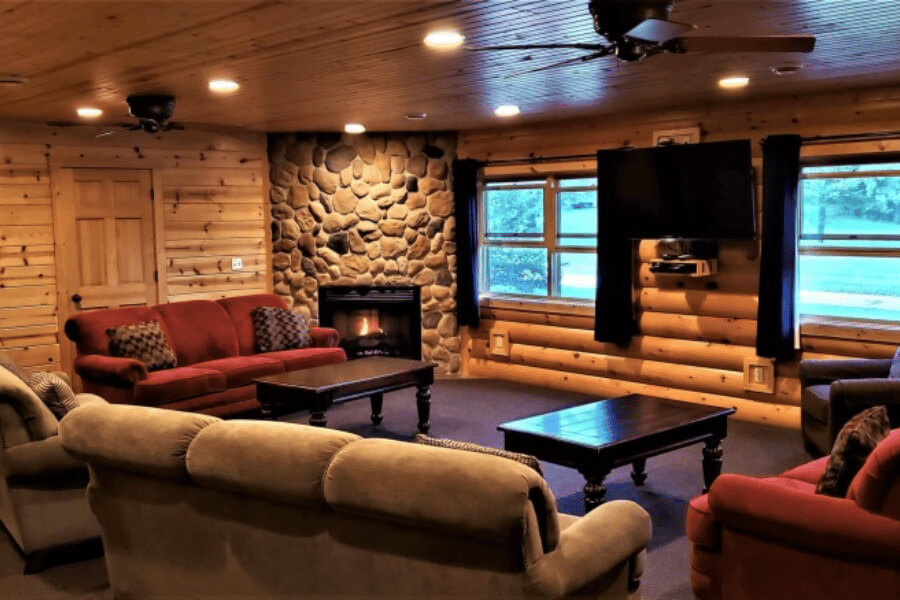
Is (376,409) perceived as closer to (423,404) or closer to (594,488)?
(423,404)

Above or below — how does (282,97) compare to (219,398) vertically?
above

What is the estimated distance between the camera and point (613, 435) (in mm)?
4309

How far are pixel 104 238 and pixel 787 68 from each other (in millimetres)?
5389

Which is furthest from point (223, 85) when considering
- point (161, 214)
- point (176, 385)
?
point (161, 214)

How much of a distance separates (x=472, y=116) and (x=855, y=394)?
3.82 meters

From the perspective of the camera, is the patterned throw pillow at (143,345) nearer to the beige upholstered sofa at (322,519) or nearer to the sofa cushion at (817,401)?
the beige upholstered sofa at (322,519)

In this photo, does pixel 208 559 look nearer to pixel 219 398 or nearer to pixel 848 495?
pixel 848 495

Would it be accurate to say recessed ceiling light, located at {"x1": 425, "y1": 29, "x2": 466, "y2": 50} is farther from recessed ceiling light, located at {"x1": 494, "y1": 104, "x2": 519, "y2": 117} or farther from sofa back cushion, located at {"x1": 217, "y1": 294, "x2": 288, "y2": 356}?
sofa back cushion, located at {"x1": 217, "y1": 294, "x2": 288, "y2": 356}

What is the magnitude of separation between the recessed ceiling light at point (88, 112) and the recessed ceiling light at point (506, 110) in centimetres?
293

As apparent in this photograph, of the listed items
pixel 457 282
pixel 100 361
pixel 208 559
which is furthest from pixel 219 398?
pixel 208 559

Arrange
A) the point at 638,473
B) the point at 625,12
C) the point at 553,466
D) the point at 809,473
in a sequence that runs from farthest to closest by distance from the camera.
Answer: the point at 553,466
the point at 638,473
the point at 809,473
the point at 625,12

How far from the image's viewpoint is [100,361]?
6340 millimetres

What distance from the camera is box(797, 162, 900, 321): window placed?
6074 millimetres

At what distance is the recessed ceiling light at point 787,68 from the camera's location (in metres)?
5.07
